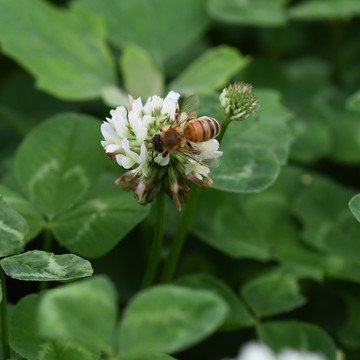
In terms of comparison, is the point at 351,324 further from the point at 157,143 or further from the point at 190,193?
the point at 157,143

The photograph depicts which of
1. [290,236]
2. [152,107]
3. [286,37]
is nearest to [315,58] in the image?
[286,37]

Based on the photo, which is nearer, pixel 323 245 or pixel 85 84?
pixel 323 245

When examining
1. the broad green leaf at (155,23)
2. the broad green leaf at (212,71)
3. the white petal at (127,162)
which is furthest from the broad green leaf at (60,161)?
the broad green leaf at (155,23)

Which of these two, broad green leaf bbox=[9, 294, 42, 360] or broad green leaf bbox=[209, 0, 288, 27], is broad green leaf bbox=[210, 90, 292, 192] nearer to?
broad green leaf bbox=[9, 294, 42, 360]

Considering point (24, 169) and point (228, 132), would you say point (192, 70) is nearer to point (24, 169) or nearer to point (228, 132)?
point (228, 132)

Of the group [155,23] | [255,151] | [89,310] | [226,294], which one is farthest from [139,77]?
[89,310]

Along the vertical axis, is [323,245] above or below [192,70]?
below

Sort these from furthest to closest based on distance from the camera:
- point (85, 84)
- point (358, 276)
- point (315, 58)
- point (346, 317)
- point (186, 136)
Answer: point (315, 58) → point (85, 84) → point (346, 317) → point (358, 276) → point (186, 136)

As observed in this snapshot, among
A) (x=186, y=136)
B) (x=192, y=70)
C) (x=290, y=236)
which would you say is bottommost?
(x=290, y=236)
